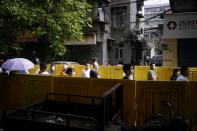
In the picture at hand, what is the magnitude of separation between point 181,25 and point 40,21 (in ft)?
21.0

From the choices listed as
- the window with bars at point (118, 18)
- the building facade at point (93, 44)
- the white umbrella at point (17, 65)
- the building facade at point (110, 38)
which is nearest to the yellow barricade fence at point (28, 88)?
the white umbrella at point (17, 65)

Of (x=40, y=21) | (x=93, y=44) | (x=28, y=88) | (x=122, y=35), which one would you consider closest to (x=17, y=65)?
(x=28, y=88)

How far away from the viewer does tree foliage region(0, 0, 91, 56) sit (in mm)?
17438

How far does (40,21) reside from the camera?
747 inches

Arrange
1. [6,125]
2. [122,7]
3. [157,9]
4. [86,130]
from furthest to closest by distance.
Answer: [157,9], [122,7], [6,125], [86,130]

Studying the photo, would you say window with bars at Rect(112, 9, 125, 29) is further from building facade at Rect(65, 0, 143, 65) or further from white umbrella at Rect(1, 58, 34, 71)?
white umbrella at Rect(1, 58, 34, 71)

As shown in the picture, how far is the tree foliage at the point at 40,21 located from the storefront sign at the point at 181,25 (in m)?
4.62

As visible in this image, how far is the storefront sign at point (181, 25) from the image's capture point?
17.5 m

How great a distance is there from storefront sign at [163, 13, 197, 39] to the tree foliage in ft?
15.1

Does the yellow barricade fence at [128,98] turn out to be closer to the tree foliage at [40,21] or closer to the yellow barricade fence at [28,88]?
the yellow barricade fence at [28,88]

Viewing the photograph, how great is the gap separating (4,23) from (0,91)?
8122 mm

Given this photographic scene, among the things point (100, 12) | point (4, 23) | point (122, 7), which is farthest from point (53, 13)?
point (122, 7)

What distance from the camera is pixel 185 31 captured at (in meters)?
17.8

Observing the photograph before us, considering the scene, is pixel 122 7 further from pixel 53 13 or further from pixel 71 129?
pixel 71 129
